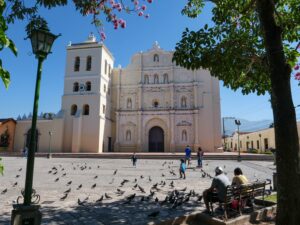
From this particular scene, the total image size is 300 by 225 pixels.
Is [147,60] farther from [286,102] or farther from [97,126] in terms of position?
[286,102]

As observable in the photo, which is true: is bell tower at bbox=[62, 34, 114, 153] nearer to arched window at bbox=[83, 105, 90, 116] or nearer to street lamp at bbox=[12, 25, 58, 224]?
arched window at bbox=[83, 105, 90, 116]

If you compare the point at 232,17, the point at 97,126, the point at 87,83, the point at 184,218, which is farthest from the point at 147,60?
the point at 184,218

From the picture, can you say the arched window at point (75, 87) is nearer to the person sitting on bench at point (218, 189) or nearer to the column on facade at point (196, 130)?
the column on facade at point (196, 130)

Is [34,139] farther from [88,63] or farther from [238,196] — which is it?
[88,63]

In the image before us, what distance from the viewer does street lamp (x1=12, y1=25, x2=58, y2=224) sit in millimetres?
3812

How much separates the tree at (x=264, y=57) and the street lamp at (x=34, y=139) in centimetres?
322

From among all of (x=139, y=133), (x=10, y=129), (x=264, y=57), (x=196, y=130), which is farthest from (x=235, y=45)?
(x=10, y=129)

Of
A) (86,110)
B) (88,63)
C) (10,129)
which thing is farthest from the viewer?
(88,63)

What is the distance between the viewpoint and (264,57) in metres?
5.74

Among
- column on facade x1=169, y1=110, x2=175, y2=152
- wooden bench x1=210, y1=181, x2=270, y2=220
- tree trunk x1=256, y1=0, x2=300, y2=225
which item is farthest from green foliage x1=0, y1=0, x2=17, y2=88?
column on facade x1=169, y1=110, x2=175, y2=152

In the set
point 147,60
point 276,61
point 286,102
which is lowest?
point 286,102

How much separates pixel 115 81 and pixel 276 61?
36.8m

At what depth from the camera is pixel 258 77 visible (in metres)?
7.29

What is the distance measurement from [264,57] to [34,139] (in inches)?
193
